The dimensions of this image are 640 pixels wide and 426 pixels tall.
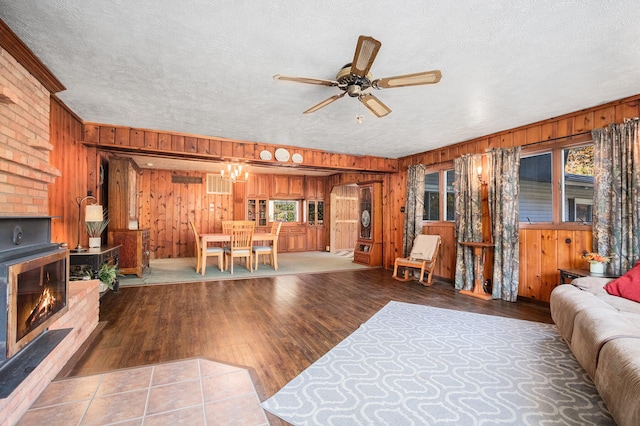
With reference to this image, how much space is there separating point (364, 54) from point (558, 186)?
3.55 metres

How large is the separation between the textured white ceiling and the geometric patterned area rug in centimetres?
237

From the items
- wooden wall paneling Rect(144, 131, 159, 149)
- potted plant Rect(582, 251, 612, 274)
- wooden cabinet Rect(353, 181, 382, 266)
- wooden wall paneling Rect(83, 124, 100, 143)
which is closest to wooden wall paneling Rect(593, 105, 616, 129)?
potted plant Rect(582, 251, 612, 274)

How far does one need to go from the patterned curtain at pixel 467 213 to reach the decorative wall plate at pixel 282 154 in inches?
116

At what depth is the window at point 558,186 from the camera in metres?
3.67

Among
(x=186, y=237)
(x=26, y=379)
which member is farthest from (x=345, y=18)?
(x=186, y=237)

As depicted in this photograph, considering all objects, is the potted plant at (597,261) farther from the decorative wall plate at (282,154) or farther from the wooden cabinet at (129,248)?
the wooden cabinet at (129,248)

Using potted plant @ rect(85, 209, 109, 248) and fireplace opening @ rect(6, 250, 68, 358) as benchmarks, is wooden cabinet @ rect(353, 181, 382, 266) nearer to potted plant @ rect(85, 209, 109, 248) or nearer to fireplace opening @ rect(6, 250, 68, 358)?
potted plant @ rect(85, 209, 109, 248)

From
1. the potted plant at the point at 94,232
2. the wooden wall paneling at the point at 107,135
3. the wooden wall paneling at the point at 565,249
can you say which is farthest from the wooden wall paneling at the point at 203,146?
the wooden wall paneling at the point at 565,249

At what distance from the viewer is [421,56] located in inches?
90.6

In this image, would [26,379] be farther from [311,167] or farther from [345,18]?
[311,167]

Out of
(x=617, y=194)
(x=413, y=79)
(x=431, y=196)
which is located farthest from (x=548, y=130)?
(x=413, y=79)

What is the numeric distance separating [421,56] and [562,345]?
2.77 meters

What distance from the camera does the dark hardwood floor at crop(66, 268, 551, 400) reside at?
235cm

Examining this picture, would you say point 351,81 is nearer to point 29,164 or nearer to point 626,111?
point 29,164
